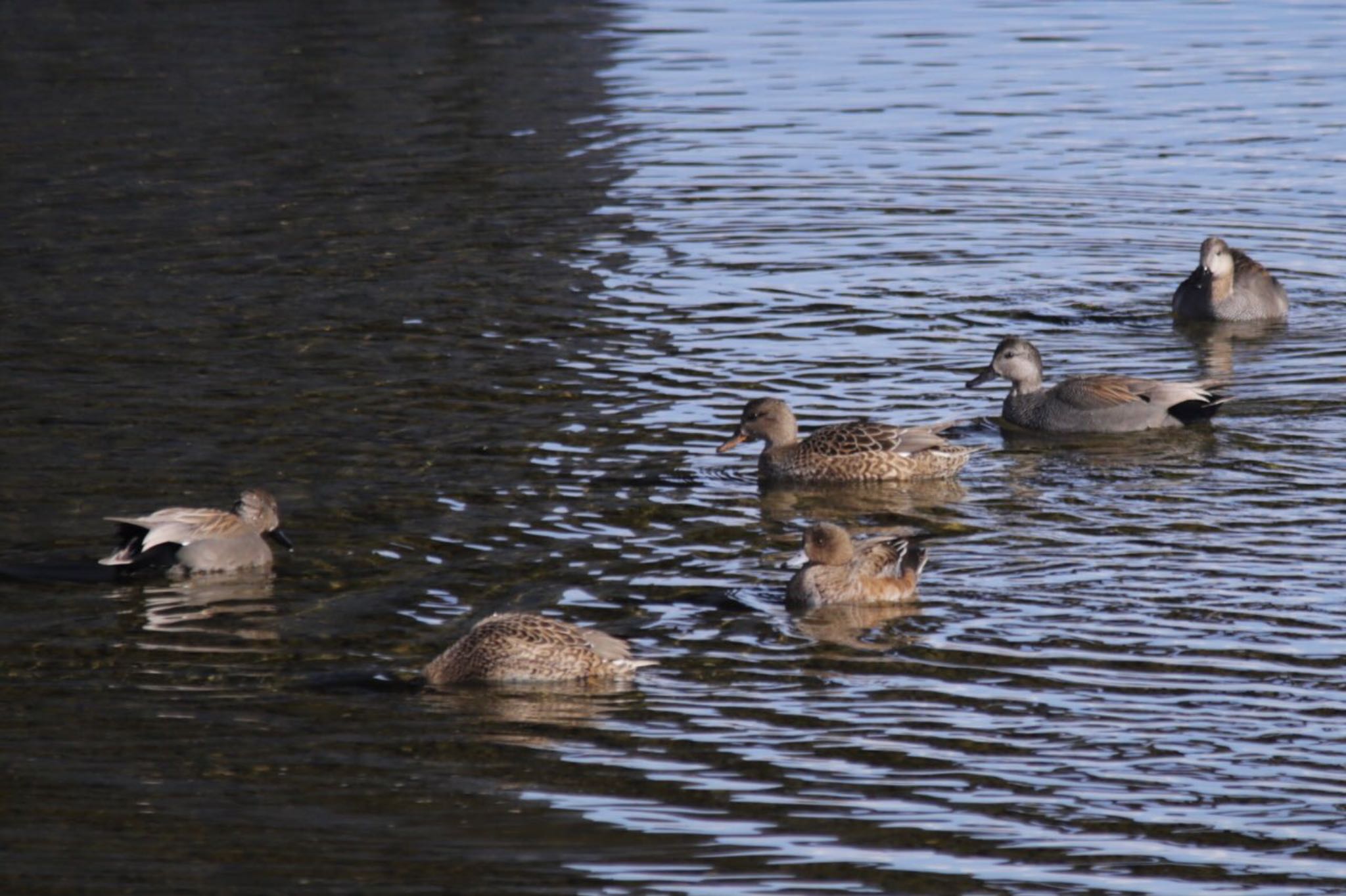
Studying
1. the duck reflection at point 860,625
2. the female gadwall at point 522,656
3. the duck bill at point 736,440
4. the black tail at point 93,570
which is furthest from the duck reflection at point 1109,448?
the black tail at point 93,570

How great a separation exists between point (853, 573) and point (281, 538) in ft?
9.37

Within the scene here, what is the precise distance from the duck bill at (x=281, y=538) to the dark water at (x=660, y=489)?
7.6 inches

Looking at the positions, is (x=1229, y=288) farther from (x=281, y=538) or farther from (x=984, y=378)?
(x=281, y=538)

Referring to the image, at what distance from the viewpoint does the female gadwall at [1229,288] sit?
53.2 feet

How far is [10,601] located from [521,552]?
2.40m

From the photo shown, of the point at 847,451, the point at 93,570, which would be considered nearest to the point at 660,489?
the point at 847,451

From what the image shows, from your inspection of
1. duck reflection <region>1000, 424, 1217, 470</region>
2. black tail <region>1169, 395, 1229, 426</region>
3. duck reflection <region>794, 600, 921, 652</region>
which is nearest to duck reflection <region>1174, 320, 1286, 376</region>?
black tail <region>1169, 395, 1229, 426</region>

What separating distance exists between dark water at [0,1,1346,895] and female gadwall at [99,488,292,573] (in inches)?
7.2

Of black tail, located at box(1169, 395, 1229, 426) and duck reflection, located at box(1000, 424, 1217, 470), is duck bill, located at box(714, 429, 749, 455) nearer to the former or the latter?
duck reflection, located at box(1000, 424, 1217, 470)

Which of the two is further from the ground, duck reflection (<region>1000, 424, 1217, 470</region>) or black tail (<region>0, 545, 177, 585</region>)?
black tail (<region>0, 545, 177, 585</region>)

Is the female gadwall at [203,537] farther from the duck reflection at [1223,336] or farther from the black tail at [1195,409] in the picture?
the duck reflection at [1223,336]

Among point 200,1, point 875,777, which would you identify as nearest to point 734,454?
point 875,777

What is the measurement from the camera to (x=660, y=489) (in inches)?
490

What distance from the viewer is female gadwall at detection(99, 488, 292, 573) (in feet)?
35.2
